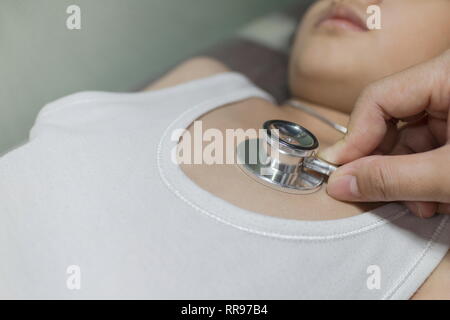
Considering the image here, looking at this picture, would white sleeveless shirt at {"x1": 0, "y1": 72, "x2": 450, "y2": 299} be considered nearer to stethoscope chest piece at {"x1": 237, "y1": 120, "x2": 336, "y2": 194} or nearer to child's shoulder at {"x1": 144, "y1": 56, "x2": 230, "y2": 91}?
stethoscope chest piece at {"x1": 237, "y1": 120, "x2": 336, "y2": 194}

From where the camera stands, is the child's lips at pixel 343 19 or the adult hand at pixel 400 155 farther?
the child's lips at pixel 343 19

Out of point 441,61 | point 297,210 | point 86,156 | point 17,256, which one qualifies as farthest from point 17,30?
point 441,61

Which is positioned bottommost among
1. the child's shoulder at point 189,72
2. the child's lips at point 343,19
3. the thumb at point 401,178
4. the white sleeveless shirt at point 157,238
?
the white sleeveless shirt at point 157,238

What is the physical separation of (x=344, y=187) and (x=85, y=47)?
0.67 meters

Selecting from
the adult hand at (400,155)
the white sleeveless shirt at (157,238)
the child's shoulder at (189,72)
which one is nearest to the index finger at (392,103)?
the adult hand at (400,155)

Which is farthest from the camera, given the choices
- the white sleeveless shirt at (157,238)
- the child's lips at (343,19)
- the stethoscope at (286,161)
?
the child's lips at (343,19)

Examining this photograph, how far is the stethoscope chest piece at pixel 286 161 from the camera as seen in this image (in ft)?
2.02

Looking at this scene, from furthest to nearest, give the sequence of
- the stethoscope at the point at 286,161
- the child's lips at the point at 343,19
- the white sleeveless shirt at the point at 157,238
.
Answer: the child's lips at the point at 343,19 < the stethoscope at the point at 286,161 < the white sleeveless shirt at the point at 157,238

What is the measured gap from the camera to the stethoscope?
0.62 meters

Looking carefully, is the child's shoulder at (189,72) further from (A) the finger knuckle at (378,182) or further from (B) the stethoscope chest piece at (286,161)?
(A) the finger knuckle at (378,182)

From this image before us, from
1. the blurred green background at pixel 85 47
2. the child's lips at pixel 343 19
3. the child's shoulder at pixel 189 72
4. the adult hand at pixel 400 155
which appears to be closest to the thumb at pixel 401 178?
the adult hand at pixel 400 155

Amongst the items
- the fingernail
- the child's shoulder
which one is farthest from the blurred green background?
the fingernail

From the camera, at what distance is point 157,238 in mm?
536

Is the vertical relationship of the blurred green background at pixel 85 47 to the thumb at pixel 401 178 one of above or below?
above
